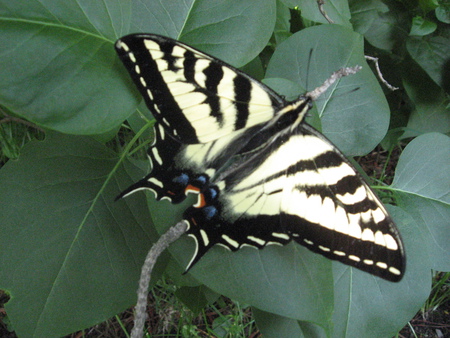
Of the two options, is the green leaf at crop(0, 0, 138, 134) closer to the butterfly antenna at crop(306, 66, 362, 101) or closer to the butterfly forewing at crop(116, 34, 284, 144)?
the butterfly forewing at crop(116, 34, 284, 144)

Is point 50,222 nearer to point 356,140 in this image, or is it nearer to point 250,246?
point 250,246

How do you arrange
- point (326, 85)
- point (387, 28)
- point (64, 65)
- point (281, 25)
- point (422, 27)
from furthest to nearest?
point (387, 28) < point (422, 27) < point (281, 25) < point (326, 85) < point (64, 65)

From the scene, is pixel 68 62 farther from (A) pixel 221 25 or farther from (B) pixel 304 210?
(B) pixel 304 210

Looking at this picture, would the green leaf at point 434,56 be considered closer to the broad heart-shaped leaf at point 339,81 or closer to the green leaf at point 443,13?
the green leaf at point 443,13

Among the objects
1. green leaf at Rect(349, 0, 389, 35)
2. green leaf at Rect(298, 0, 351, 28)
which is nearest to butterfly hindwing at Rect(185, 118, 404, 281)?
green leaf at Rect(298, 0, 351, 28)

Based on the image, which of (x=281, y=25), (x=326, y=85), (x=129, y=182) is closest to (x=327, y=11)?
(x=281, y=25)

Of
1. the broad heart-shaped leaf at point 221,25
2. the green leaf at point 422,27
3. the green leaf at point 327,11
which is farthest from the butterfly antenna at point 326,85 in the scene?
the green leaf at point 422,27
